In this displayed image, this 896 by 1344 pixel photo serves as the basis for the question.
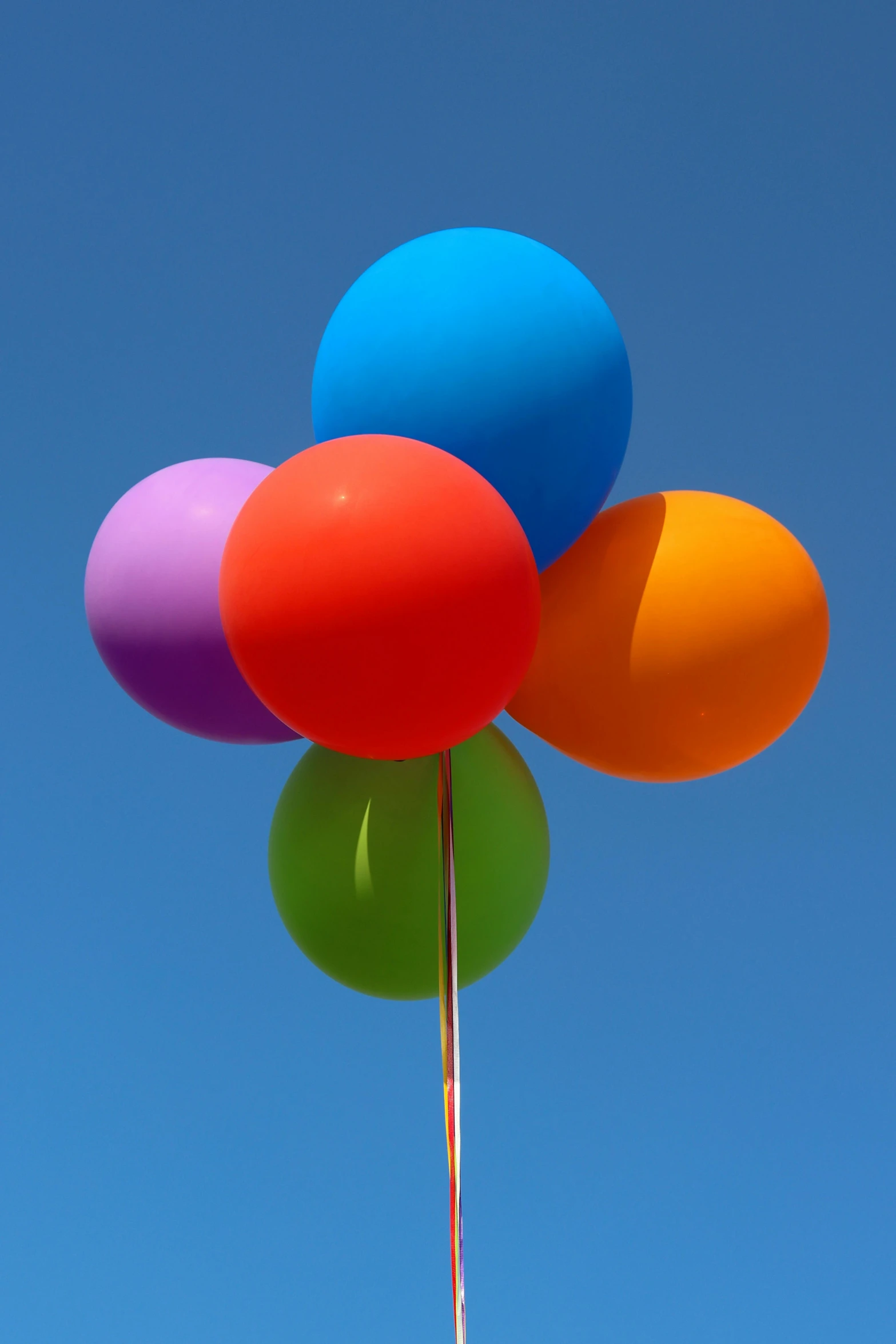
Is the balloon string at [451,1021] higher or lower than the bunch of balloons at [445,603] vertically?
lower

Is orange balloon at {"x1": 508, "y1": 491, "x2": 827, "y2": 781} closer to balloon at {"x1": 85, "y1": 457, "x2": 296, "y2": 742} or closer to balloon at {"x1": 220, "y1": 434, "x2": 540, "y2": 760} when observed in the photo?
balloon at {"x1": 220, "y1": 434, "x2": 540, "y2": 760}

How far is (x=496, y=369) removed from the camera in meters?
3.72

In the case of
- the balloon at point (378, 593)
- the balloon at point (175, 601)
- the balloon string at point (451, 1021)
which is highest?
the balloon at point (175, 601)

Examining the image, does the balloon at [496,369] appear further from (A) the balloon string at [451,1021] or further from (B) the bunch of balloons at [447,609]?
(A) the balloon string at [451,1021]

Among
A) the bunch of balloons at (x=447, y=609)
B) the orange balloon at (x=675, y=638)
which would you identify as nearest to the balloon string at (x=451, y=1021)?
the bunch of balloons at (x=447, y=609)

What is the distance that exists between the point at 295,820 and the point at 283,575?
1.37m

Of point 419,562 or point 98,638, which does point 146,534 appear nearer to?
point 98,638

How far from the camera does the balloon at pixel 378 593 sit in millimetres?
3205

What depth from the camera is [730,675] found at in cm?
396

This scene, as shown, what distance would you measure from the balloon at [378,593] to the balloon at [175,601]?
0.61 metres

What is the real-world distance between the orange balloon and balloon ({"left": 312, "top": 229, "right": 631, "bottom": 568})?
0.19 m

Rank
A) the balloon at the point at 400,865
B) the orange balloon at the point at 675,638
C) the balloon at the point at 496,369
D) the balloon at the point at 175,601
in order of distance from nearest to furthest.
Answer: the balloon at the point at 496,369, the orange balloon at the point at 675,638, the balloon at the point at 175,601, the balloon at the point at 400,865

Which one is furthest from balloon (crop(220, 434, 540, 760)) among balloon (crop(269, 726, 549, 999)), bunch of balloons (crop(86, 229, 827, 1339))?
balloon (crop(269, 726, 549, 999))

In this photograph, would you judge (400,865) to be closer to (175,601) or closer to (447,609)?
(175,601)
